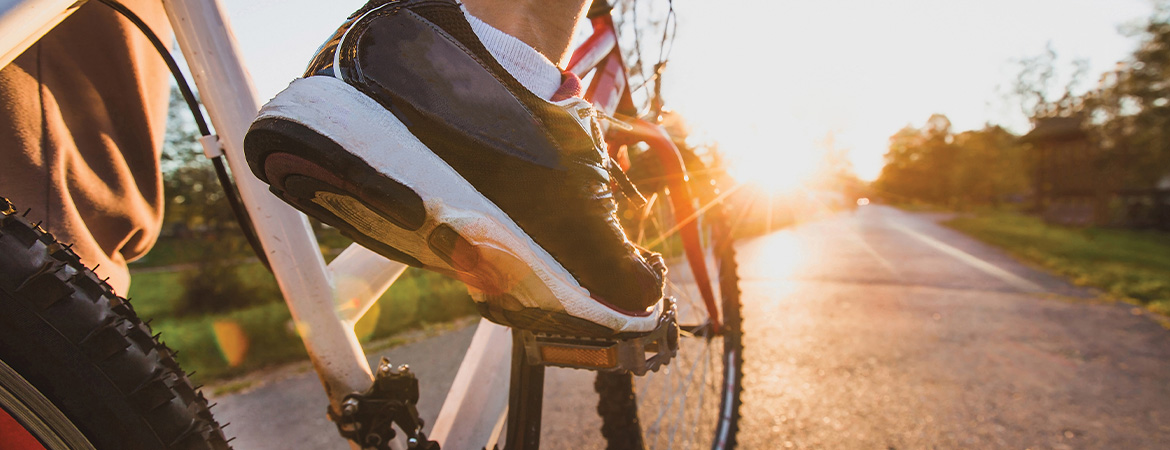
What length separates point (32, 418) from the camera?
545 millimetres

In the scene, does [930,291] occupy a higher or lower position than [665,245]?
lower

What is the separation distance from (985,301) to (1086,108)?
22.5 m

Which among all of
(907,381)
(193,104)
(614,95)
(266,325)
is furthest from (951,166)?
(193,104)

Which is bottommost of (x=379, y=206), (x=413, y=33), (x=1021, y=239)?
(x=1021, y=239)

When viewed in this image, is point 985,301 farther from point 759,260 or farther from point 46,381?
point 46,381

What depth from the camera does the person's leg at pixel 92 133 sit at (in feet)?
2.43

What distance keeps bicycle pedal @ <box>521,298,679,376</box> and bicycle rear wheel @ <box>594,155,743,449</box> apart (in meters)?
0.44

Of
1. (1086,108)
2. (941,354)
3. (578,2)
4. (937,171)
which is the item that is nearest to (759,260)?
(941,354)

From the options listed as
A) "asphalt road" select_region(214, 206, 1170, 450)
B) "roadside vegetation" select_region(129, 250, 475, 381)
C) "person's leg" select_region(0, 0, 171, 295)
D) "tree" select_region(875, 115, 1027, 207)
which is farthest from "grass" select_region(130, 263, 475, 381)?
"tree" select_region(875, 115, 1027, 207)

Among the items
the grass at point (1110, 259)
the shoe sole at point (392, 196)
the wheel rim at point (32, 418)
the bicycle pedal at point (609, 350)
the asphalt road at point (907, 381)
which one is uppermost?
the shoe sole at point (392, 196)

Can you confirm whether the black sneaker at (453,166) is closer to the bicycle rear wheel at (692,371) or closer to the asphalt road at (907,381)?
the bicycle rear wheel at (692,371)

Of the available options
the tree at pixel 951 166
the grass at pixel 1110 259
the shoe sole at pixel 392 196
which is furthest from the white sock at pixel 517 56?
the tree at pixel 951 166

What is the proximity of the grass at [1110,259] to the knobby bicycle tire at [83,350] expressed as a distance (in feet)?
22.4

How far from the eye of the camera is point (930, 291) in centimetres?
555
